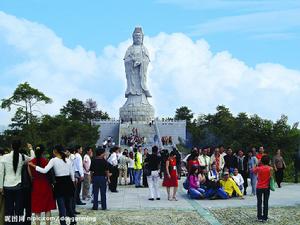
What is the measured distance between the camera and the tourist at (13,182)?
8750 millimetres

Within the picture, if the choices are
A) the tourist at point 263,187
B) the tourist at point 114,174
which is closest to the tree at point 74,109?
the tourist at point 114,174

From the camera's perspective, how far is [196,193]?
14430 millimetres

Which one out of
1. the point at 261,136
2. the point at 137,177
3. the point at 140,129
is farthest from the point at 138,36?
the point at 137,177

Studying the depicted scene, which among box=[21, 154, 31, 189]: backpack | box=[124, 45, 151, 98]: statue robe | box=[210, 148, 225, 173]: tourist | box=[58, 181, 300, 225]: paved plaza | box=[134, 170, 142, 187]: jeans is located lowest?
box=[58, 181, 300, 225]: paved plaza

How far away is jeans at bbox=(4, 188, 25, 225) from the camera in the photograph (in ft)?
28.8

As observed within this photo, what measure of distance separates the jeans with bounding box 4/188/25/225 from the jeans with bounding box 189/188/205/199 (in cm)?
645

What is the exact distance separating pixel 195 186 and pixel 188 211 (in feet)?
9.25

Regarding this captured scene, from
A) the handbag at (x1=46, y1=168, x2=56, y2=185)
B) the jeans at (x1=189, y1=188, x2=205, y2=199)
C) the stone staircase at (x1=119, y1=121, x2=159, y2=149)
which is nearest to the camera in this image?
the handbag at (x1=46, y1=168, x2=56, y2=185)

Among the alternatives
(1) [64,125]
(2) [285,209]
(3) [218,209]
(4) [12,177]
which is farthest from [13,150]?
A: (1) [64,125]

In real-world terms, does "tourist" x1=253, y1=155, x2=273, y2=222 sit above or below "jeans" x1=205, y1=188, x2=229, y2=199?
above

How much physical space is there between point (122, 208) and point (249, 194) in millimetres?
4830

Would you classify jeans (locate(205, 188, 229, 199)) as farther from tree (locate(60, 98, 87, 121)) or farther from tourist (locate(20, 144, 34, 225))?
tree (locate(60, 98, 87, 121))

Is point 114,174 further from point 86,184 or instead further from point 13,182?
point 13,182

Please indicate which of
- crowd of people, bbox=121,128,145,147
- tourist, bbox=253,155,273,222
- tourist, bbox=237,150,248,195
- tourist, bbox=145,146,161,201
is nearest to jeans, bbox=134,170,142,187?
tourist, bbox=237,150,248,195
